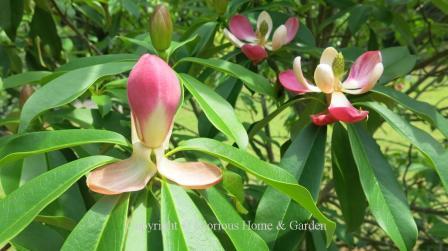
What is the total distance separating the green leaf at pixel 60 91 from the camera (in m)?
0.64

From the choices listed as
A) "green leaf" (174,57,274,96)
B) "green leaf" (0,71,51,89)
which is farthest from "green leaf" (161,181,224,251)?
"green leaf" (0,71,51,89)

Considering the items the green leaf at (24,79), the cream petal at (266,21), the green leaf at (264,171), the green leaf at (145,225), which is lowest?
the green leaf at (145,225)

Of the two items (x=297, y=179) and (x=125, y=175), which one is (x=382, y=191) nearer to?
(x=297, y=179)

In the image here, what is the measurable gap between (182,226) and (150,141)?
0.11m

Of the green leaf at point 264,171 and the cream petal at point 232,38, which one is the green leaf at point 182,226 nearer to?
the green leaf at point 264,171

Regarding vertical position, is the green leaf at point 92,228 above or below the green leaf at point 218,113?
below

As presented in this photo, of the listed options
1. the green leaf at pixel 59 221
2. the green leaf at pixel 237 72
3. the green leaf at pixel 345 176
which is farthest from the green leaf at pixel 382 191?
the green leaf at pixel 59 221

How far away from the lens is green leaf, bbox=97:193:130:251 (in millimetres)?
504

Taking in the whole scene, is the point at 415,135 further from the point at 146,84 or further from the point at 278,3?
the point at 278,3

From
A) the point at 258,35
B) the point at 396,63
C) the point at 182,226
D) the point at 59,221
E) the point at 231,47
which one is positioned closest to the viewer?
the point at 182,226

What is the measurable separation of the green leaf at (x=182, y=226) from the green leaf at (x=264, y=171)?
6cm

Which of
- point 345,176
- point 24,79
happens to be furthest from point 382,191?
point 24,79

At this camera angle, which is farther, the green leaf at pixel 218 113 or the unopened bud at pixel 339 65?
the unopened bud at pixel 339 65

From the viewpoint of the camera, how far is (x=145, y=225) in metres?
0.55
